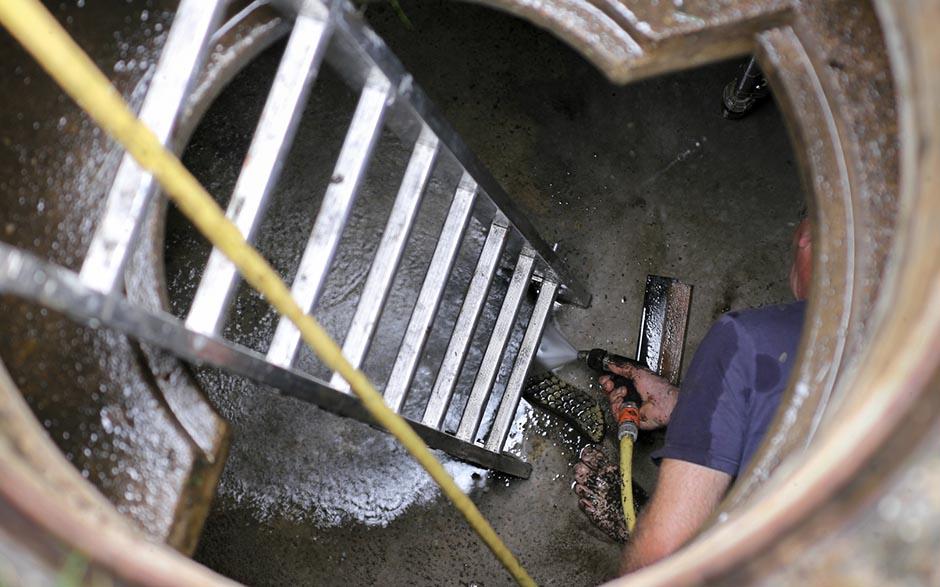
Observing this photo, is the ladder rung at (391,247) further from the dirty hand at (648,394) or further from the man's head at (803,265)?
the dirty hand at (648,394)

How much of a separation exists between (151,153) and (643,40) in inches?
46.2

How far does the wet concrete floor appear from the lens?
152 inches

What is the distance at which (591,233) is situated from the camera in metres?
4.09

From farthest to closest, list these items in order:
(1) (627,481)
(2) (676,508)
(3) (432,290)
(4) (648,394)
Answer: (4) (648,394)
(1) (627,481)
(3) (432,290)
(2) (676,508)

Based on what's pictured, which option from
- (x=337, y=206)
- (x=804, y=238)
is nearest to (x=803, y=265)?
(x=804, y=238)

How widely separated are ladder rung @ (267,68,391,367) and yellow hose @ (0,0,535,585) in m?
0.26

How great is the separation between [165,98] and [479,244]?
2.32m

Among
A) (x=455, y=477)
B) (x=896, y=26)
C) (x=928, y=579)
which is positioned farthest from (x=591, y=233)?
(x=928, y=579)

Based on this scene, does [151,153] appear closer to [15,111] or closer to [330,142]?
[15,111]

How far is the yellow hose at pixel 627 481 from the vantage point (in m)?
3.46

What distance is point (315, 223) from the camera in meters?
2.26

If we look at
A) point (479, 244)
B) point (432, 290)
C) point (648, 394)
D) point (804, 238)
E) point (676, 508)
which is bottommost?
point (676, 508)

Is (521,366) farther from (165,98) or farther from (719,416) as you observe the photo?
(165,98)

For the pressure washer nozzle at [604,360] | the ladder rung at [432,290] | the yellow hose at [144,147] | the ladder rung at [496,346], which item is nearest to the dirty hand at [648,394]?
the pressure washer nozzle at [604,360]
